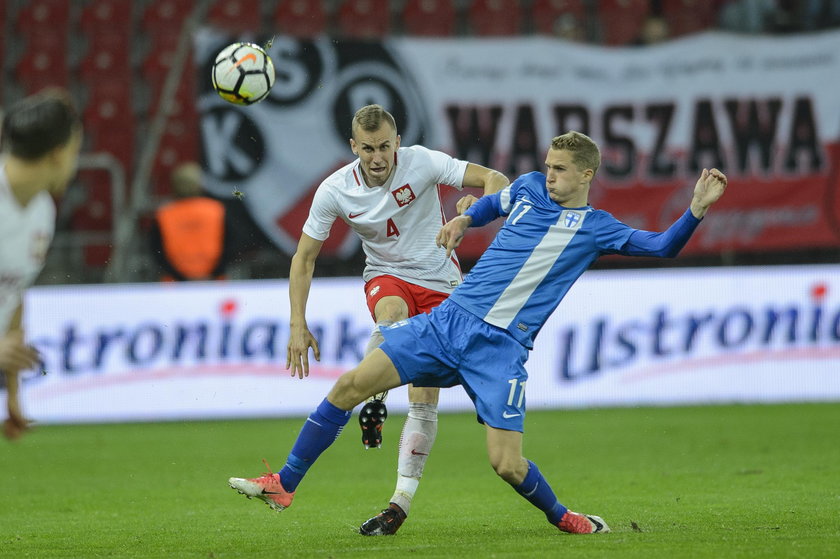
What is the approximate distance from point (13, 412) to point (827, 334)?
31.2 feet

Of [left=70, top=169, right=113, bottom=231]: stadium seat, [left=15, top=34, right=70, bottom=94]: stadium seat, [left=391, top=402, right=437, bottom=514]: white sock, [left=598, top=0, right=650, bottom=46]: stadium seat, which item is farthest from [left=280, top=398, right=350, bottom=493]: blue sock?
[left=15, top=34, right=70, bottom=94]: stadium seat

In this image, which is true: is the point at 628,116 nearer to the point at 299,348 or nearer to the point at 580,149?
the point at 580,149

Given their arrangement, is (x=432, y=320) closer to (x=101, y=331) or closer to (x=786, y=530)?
(x=786, y=530)

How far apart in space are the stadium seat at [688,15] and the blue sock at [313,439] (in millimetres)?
10170

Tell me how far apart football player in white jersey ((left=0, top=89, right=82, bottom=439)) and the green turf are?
1526 millimetres

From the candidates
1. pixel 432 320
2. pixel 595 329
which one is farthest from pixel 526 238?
pixel 595 329

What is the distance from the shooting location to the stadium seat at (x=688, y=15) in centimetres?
1536

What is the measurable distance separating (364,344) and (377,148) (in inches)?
229

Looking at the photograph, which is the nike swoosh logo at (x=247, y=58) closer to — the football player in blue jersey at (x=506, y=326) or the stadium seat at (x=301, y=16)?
the football player in blue jersey at (x=506, y=326)

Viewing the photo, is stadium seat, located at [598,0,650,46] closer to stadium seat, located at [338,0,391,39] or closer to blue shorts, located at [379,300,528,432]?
stadium seat, located at [338,0,391,39]

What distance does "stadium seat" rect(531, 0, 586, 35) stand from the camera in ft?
51.0

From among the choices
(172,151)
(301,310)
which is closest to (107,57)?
(172,151)

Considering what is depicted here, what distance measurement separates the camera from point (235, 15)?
635 inches

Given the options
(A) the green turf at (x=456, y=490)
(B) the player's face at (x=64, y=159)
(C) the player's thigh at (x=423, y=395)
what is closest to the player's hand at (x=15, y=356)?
(B) the player's face at (x=64, y=159)
